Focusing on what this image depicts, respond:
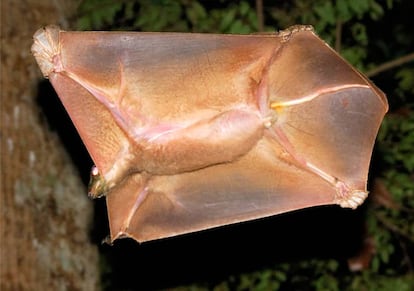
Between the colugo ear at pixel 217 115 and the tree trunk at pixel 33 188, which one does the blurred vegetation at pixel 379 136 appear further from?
the colugo ear at pixel 217 115

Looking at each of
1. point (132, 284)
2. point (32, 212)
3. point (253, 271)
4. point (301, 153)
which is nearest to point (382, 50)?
point (253, 271)

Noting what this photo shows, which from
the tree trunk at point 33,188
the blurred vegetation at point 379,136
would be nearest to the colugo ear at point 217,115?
the tree trunk at point 33,188

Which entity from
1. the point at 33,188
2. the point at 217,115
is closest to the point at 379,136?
the point at 33,188

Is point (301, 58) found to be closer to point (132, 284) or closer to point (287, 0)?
point (287, 0)

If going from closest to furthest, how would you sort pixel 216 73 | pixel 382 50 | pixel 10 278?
pixel 216 73 → pixel 10 278 → pixel 382 50

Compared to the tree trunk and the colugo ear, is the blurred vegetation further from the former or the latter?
the colugo ear

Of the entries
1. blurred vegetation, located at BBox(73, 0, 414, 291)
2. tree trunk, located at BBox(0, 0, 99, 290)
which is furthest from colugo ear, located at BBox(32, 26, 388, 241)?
blurred vegetation, located at BBox(73, 0, 414, 291)
